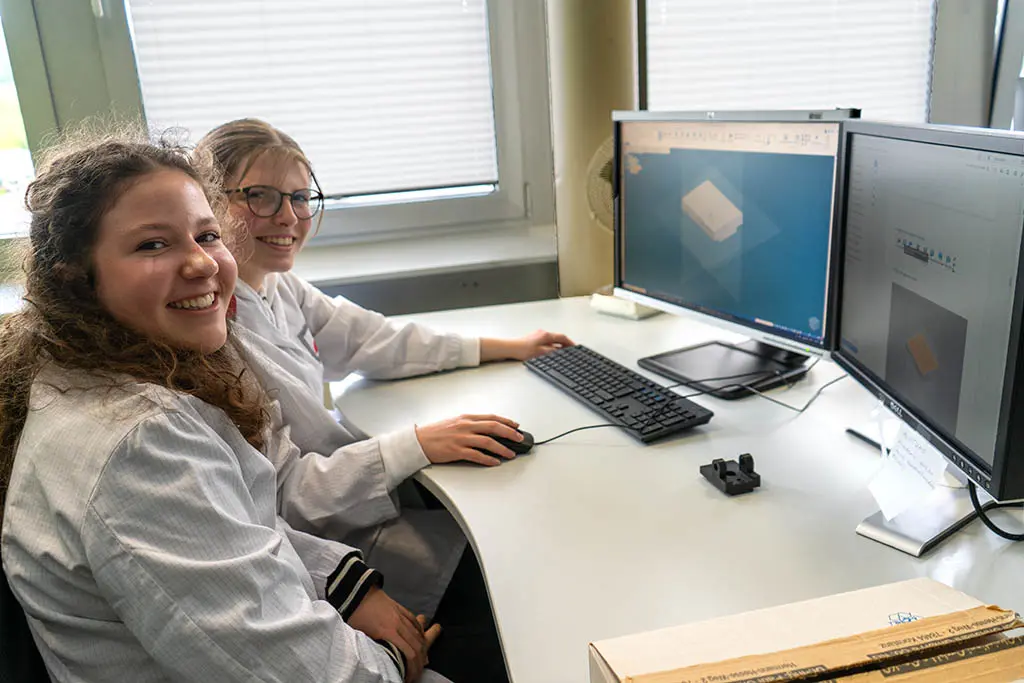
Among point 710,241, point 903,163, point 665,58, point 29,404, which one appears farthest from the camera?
point 665,58

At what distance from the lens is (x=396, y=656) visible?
109 cm

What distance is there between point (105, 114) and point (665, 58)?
4.90 ft

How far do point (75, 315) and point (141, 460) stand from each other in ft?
0.69

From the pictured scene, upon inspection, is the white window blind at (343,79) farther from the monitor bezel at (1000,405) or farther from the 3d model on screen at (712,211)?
the monitor bezel at (1000,405)

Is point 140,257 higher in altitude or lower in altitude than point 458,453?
higher

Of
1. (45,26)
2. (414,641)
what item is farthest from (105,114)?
(414,641)

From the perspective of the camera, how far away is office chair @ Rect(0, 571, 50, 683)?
2.69 ft

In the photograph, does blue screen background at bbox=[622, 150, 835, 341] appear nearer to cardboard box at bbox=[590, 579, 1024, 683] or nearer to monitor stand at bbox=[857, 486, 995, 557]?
monitor stand at bbox=[857, 486, 995, 557]

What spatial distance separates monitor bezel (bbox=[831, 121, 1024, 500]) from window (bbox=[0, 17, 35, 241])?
1.95 meters

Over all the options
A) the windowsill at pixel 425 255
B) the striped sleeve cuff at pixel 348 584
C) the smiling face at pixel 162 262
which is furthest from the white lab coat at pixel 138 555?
the windowsill at pixel 425 255

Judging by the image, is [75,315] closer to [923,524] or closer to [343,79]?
[923,524]

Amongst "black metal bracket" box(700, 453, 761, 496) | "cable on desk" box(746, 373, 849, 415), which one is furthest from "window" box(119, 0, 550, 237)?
"black metal bracket" box(700, 453, 761, 496)

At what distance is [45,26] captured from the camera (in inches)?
79.8

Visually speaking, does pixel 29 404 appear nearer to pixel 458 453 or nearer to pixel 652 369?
pixel 458 453
